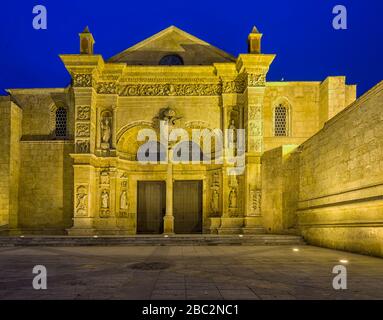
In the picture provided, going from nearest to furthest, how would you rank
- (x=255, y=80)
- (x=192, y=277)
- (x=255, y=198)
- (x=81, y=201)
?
(x=192, y=277)
(x=81, y=201)
(x=255, y=198)
(x=255, y=80)

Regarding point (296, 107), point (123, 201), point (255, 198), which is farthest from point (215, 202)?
point (296, 107)

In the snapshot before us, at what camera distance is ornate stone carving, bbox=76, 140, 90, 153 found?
19.2 m

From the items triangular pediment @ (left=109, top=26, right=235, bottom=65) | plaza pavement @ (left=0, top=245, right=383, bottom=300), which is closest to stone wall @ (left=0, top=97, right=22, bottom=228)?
triangular pediment @ (left=109, top=26, right=235, bottom=65)

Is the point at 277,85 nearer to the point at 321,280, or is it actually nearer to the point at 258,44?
the point at 258,44

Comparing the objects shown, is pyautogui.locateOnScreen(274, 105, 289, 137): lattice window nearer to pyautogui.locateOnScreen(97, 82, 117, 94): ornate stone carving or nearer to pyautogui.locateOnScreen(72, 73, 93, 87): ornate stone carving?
pyautogui.locateOnScreen(97, 82, 117, 94): ornate stone carving

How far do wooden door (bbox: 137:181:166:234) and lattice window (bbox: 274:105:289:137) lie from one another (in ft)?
26.2

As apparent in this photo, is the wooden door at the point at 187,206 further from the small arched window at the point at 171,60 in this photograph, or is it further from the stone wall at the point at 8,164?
the stone wall at the point at 8,164

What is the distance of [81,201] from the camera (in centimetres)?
1895

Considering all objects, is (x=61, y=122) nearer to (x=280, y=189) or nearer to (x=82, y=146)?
(x=82, y=146)

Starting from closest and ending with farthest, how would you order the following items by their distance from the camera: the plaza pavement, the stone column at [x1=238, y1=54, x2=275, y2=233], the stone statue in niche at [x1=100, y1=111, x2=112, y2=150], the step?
the plaza pavement, the step, the stone column at [x1=238, y1=54, x2=275, y2=233], the stone statue in niche at [x1=100, y1=111, x2=112, y2=150]

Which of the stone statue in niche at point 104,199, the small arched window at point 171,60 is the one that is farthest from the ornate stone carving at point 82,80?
the stone statue in niche at point 104,199
